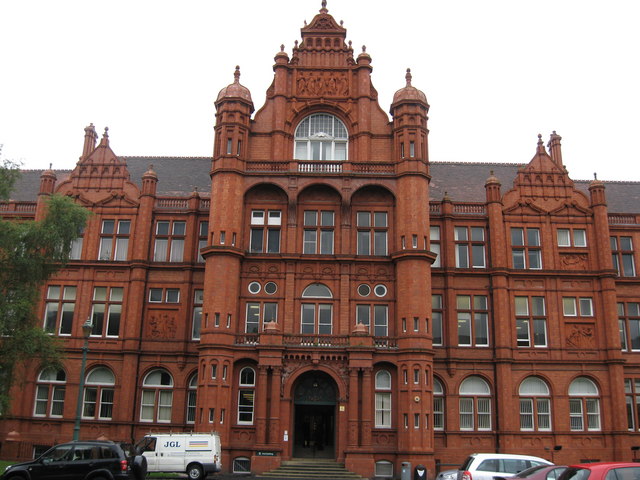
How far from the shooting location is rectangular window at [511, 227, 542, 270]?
41.6 meters

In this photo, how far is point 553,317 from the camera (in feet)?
132

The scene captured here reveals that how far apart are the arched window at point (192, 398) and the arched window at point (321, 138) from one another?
15057mm

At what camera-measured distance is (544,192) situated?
42906 mm

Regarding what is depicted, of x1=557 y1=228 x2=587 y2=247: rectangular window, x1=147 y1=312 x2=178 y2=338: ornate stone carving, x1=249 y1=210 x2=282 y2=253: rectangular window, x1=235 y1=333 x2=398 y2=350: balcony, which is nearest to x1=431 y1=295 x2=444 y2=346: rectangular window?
x1=235 y1=333 x2=398 y2=350: balcony

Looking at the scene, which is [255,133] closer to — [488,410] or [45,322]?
[45,322]

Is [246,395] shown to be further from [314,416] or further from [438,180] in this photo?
[438,180]

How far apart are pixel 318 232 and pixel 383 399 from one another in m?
10.4

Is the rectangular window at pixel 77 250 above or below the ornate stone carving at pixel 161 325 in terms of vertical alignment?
above

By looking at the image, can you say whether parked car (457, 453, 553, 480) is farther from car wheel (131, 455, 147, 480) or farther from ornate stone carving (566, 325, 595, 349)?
ornate stone carving (566, 325, 595, 349)

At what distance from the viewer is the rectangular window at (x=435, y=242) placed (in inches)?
1635

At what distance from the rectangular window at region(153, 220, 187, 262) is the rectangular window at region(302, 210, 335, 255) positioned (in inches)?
326

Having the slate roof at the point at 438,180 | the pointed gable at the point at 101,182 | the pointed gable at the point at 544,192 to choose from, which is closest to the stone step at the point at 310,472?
the slate roof at the point at 438,180

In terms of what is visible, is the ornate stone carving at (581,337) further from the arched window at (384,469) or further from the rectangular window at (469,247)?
the arched window at (384,469)

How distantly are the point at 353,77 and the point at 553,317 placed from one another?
19.6 m
